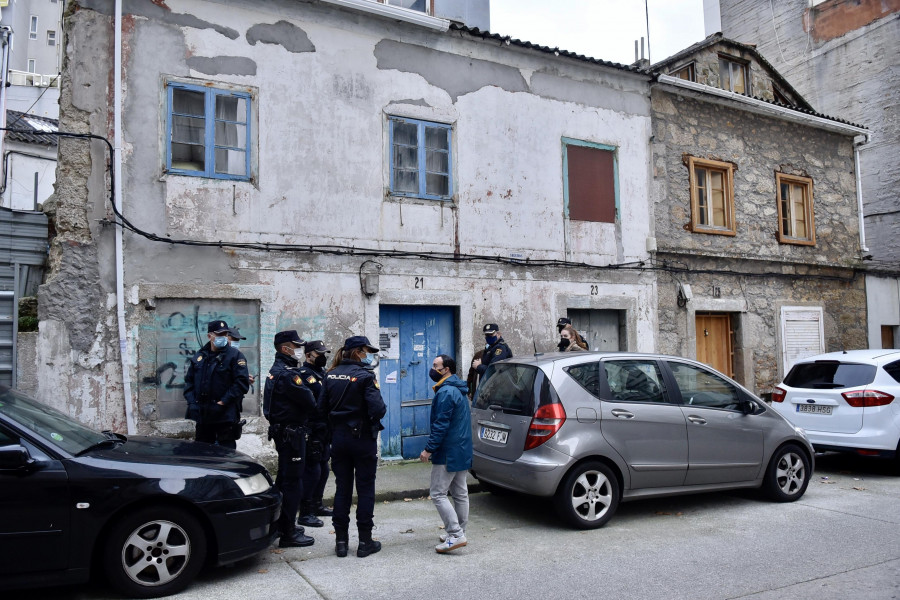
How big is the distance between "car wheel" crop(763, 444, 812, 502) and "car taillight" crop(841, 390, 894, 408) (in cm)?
151

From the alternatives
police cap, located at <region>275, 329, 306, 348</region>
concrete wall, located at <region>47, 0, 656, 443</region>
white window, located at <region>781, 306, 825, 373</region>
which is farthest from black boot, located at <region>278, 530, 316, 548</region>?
white window, located at <region>781, 306, 825, 373</region>

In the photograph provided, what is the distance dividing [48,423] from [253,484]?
1458 mm

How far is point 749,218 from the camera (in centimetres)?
1315

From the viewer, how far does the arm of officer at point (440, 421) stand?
5496 mm

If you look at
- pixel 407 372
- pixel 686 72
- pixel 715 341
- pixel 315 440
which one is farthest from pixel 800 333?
pixel 315 440

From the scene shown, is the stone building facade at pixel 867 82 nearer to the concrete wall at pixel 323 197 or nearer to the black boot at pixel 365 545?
the concrete wall at pixel 323 197

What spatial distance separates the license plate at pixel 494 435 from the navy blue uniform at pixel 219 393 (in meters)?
2.37

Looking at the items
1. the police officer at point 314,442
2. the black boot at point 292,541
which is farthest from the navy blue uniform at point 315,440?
the black boot at point 292,541

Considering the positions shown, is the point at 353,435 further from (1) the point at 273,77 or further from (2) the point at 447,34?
(2) the point at 447,34

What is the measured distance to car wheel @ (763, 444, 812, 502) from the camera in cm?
718

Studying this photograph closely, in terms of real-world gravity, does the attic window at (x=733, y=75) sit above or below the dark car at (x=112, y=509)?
above

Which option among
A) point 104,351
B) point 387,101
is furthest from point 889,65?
point 104,351

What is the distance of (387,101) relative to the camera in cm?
966

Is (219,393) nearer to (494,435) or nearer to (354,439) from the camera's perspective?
(354,439)
